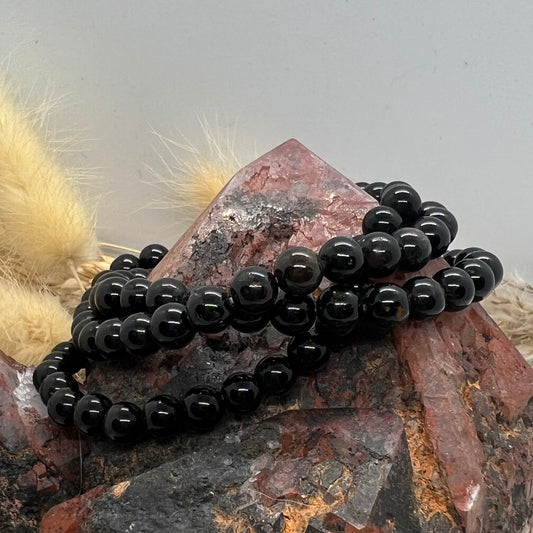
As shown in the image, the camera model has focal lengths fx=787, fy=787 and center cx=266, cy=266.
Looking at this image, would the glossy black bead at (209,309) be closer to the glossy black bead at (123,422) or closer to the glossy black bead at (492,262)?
the glossy black bead at (123,422)

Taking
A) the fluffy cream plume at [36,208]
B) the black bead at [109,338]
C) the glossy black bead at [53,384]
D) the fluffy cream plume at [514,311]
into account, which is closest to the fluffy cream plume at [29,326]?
the fluffy cream plume at [36,208]

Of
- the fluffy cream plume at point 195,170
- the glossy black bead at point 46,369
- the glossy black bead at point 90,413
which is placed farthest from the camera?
the fluffy cream plume at point 195,170

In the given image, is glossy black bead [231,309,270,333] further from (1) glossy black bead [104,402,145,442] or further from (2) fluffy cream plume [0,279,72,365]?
(2) fluffy cream plume [0,279,72,365]

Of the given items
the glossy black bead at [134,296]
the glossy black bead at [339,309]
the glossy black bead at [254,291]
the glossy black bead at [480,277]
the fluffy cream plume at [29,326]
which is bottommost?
the fluffy cream plume at [29,326]

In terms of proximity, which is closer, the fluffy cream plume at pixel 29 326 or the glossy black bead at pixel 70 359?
the glossy black bead at pixel 70 359

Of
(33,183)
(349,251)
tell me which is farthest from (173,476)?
(33,183)

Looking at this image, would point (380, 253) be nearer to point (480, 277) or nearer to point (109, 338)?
point (480, 277)
